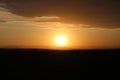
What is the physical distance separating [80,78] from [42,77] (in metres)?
2.34

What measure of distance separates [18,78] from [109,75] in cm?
602

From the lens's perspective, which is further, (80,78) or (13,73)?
(13,73)

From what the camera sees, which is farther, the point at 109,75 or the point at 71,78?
the point at 109,75

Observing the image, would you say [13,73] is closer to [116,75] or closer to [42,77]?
[42,77]

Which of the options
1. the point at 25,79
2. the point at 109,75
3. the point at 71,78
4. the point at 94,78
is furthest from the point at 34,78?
the point at 109,75

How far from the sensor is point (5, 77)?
18578 millimetres

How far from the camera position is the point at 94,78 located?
19.0 meters

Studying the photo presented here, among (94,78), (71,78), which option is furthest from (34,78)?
(94,78)

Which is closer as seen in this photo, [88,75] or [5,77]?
[5,77]

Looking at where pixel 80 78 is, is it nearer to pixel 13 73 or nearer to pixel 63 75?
pixel 63 75

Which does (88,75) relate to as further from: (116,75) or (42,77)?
(42,77)

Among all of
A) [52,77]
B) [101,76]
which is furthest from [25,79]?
[101,76]

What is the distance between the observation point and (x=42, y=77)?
62.3ft

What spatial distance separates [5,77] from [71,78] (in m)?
4.00
